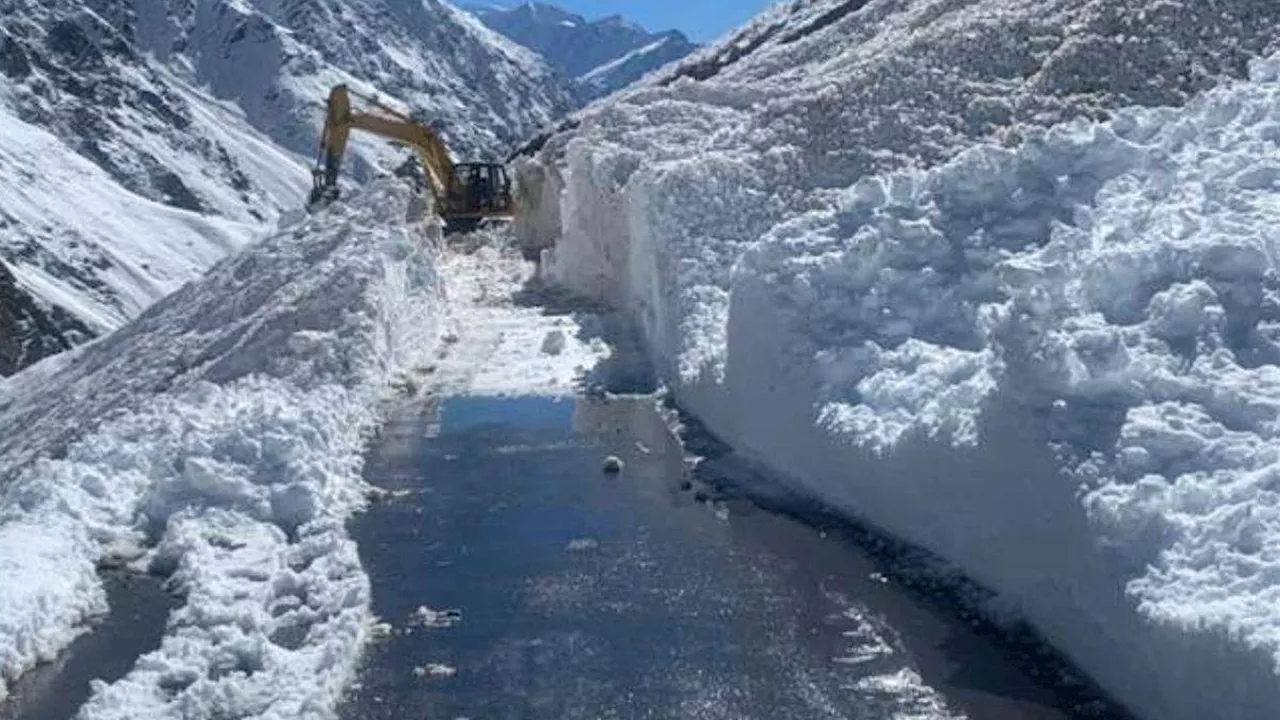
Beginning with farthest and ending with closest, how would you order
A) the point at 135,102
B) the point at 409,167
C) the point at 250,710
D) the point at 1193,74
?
the point at 135,102
the point at 409,167
the point at 1193,74
the point at 250,710

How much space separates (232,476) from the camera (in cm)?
1612

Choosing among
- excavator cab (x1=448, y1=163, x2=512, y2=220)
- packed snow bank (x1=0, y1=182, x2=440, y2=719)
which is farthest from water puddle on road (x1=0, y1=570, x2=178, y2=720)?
excavator cab (x1=448, y1=163, x2=512, y2=220)

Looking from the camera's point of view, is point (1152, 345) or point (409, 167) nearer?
point (1152, 345)

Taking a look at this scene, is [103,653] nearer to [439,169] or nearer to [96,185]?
[439,169]

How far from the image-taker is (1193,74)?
21.3 meters

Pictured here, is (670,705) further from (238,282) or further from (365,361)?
(238,282)

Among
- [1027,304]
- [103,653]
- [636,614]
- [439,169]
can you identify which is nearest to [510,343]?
[1027,304]

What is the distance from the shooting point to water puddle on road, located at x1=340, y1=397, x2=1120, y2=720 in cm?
1173

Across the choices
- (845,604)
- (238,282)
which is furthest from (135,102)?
(845,604)

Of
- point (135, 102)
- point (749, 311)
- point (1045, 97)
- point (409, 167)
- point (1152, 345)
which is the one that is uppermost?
point (1045, 97)

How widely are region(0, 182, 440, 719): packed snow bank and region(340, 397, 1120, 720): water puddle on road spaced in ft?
1.63

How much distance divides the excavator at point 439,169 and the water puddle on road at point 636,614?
22.3 metres

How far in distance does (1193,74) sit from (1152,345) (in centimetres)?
867

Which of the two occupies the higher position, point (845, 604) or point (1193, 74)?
point (1193, 74)
